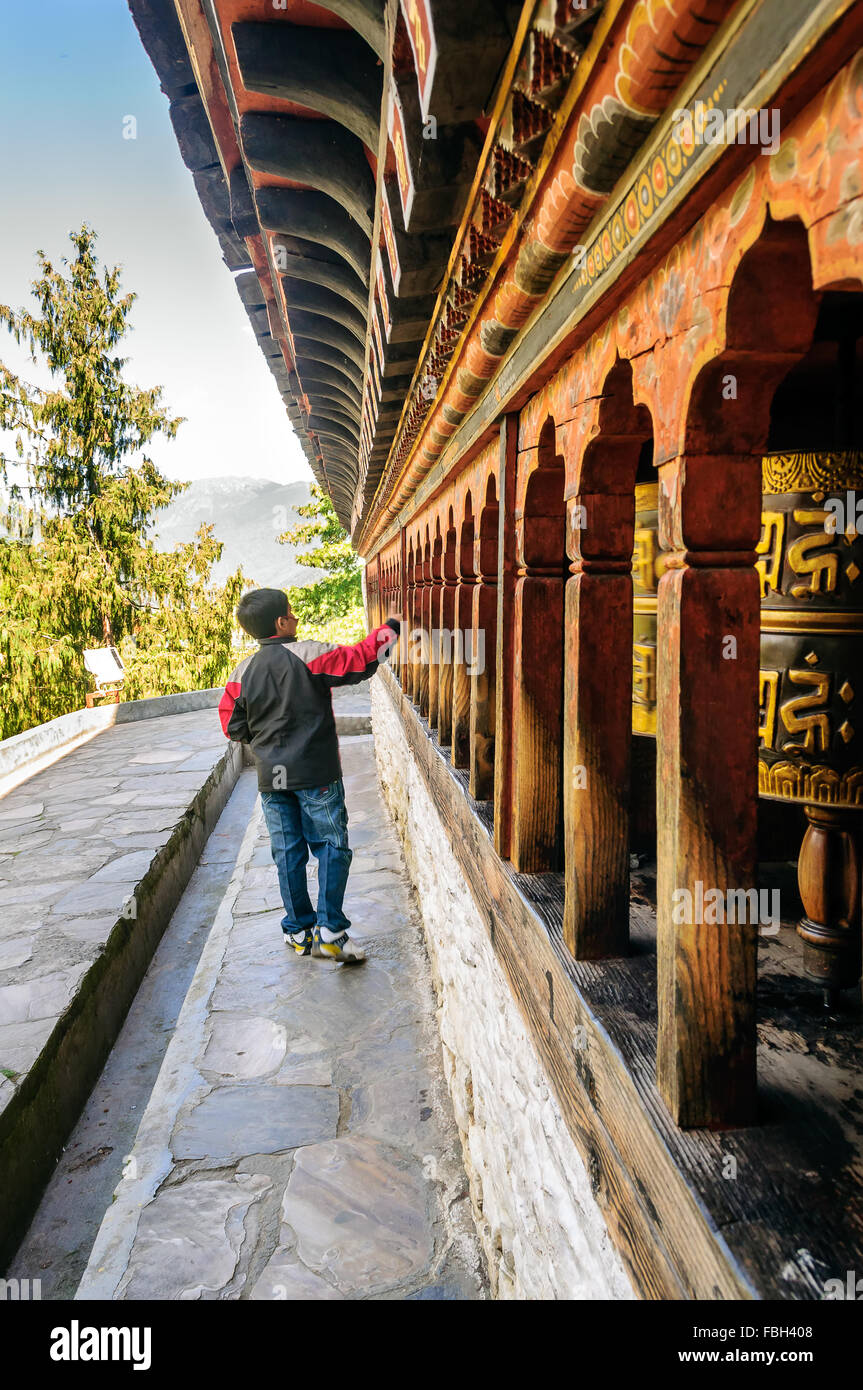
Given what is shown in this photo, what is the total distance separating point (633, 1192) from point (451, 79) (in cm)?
153

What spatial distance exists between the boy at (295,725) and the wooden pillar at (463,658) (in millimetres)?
1031

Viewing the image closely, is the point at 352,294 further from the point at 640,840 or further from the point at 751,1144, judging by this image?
the point at 751,1144

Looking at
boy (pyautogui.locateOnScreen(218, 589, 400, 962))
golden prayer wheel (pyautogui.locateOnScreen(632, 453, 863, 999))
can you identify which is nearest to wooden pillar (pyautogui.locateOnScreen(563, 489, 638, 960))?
golden prayer wheel (pyautogui.locateOnScreen(632, 453, 863, 999))

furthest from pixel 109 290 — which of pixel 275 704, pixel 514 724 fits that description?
pixel 514 724

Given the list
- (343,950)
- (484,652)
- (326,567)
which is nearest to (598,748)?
(484,652)

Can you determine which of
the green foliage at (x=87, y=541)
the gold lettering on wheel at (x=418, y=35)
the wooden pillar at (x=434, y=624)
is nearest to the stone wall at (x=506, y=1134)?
the wooden pillar at (x=434, y=624)

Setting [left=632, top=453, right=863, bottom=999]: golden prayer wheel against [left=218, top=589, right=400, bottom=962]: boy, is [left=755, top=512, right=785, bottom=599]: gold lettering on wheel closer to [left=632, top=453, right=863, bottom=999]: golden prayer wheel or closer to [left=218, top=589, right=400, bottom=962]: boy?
[left=632, top=453, right=863, bottom=999]: golden prayer wheel

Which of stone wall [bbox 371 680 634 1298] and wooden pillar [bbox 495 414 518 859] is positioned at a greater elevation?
wooden pillar [bbox 495 414 518 859]

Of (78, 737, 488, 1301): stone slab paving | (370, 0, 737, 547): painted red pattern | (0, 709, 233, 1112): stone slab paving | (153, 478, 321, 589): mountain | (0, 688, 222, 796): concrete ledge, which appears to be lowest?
(78, 737, 488, 1301): stone slab paving

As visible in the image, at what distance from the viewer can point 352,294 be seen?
2.84 m

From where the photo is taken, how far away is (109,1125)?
357cm

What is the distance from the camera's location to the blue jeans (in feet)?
15.1

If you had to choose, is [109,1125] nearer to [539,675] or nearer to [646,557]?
[539,675]
